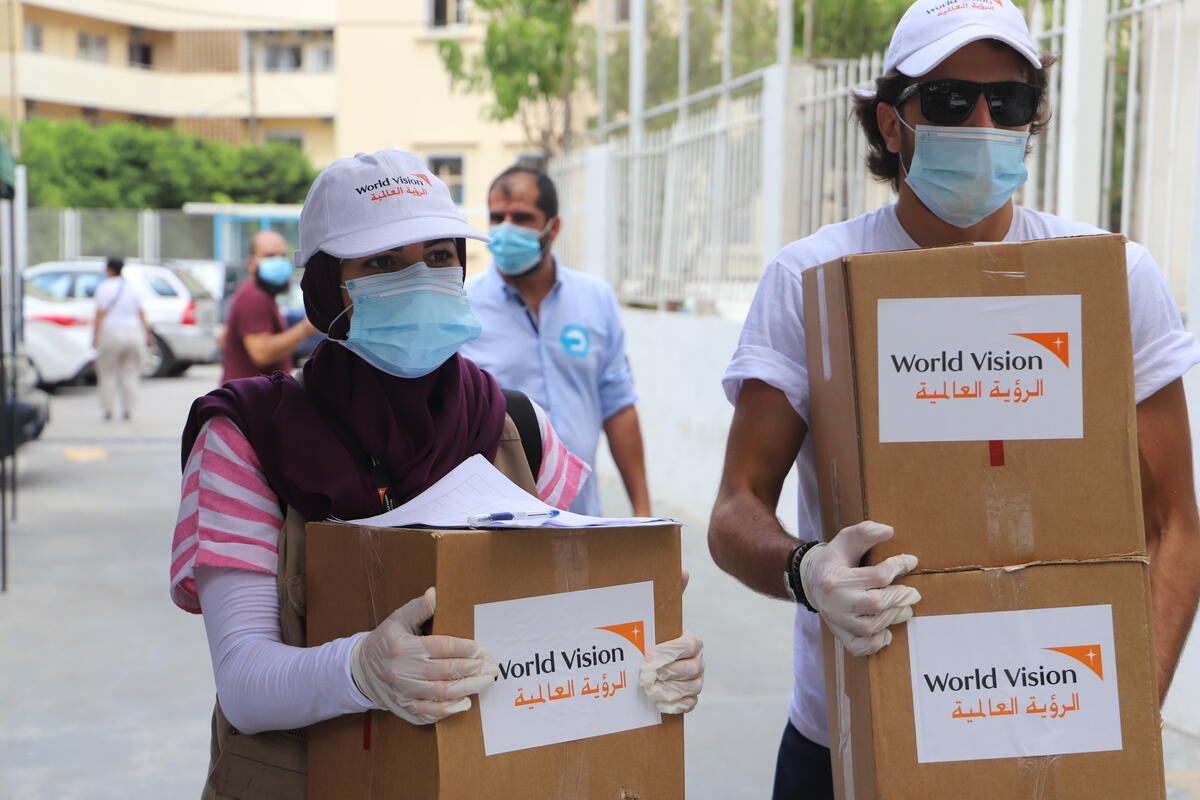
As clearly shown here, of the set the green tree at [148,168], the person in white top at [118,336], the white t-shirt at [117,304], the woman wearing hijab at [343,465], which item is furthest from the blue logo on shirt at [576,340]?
the green tree at [148,168]

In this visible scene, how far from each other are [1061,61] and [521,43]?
30.0ft

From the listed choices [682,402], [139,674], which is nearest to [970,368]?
[139,674]

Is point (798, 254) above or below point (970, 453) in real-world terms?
above

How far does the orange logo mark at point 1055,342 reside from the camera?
66.4 inches

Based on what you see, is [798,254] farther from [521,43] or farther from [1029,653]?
[521,43]

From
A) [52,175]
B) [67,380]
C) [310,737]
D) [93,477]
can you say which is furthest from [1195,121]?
[52,175]

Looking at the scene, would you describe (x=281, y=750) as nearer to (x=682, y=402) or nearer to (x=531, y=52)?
(x=682, y=402)

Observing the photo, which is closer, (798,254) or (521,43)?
(798,254)

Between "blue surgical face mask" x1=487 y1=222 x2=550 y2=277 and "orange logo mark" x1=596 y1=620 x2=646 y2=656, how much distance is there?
3.08 m

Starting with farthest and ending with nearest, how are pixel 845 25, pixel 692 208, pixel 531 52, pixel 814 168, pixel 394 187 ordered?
pixel 531 52 < pixel 692 208 < pixel 845 25 < pixel 814 168 < pixel 394 187

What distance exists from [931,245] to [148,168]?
35.0m

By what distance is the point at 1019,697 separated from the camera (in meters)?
1.67

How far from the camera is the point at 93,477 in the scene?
434 inches

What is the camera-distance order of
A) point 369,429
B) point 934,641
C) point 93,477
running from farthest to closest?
1. point 93,477
2. point 369,429
3. point 934,641
